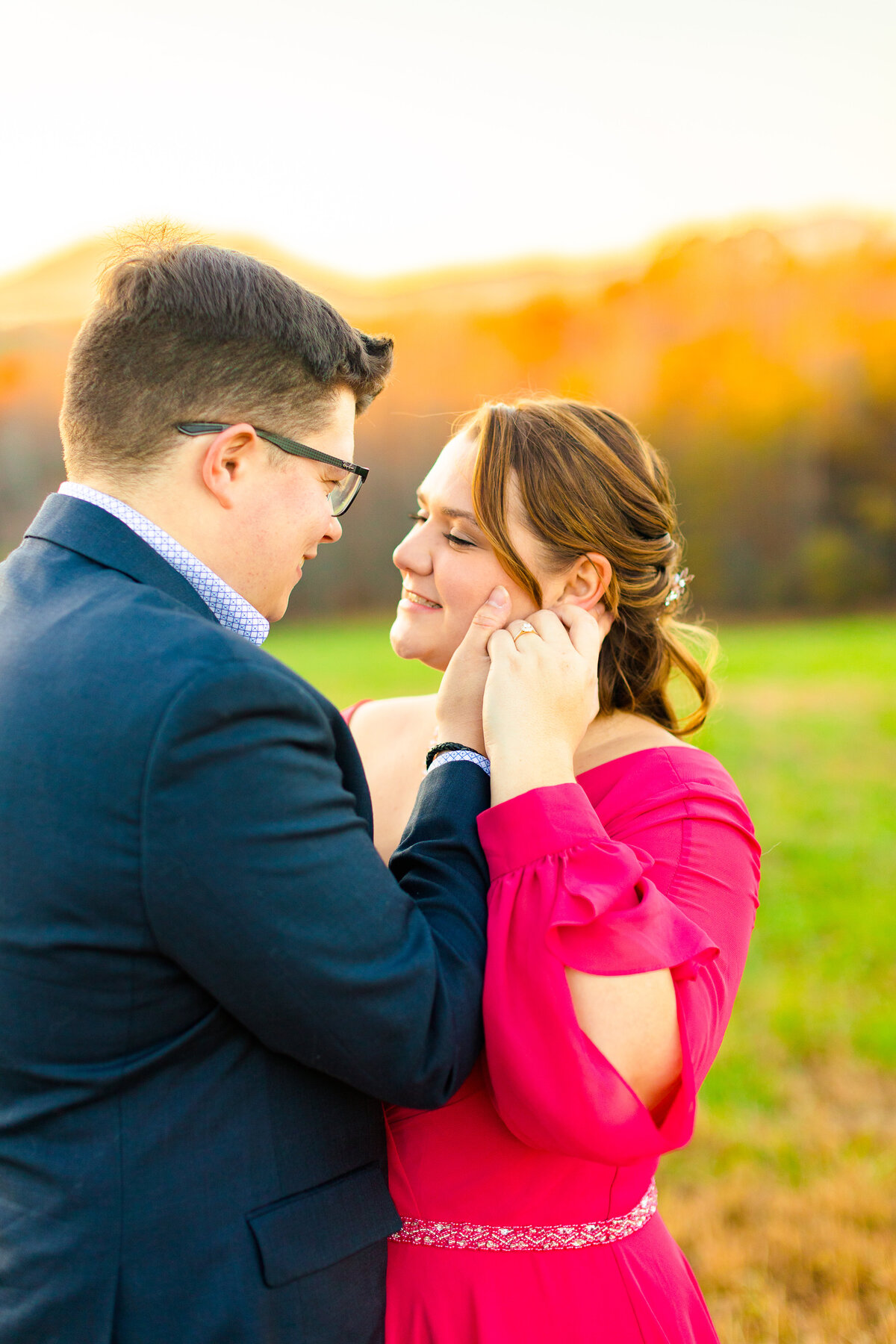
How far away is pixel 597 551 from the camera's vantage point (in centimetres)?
241

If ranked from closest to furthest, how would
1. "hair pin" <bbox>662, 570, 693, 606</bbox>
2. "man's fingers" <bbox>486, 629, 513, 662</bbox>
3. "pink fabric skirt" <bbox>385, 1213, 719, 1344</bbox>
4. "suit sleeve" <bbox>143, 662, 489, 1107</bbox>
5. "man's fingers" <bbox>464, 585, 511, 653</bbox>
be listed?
"suit sleeve" <bbox>143, 662, 489, 1107</bbox> → "pink fabric skirt" <bbox>385, 1213, 719, 1344</bbox> → "man's fingers" <bbox>486, 629, 513, 662</bbox> → "man's fingers" <bbox>464, 585, 511, 653</bbox> → "hair pin" <bbox>662, 570, 693, 606</bbox>

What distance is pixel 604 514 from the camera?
7.97 ft

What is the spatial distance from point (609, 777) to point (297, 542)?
0.93m

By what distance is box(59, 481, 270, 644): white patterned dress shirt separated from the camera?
5.10 ft

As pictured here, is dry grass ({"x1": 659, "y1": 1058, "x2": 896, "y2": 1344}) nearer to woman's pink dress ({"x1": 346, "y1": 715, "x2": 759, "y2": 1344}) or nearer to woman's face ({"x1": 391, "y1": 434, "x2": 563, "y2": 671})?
woman's pink dress ({"x1": 346, "y1": 715, "x2": 759, "y2": 1344})

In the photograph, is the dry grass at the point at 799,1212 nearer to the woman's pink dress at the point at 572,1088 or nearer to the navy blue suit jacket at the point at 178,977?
the woman's pink dress at the point at 572,1088

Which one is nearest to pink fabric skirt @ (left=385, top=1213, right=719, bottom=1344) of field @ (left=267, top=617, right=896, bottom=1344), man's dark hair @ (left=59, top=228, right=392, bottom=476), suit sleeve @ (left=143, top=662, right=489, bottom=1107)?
suit sleeve @ (left=143, top=662, right=489, bottom=1107)

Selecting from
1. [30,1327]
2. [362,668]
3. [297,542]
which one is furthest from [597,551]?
[362,668]

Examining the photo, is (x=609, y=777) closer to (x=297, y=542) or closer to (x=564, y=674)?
(x=564, y=674)

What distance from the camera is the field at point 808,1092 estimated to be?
3.73 metres

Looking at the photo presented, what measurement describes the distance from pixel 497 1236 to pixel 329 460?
4.92 ft

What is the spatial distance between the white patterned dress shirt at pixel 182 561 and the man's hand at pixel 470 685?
1.47ft

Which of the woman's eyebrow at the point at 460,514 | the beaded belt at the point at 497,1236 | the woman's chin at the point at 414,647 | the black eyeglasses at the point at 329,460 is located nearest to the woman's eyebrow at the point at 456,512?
the woman's eyebrow at the point at 460,514

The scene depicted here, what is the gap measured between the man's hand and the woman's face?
12 cm
